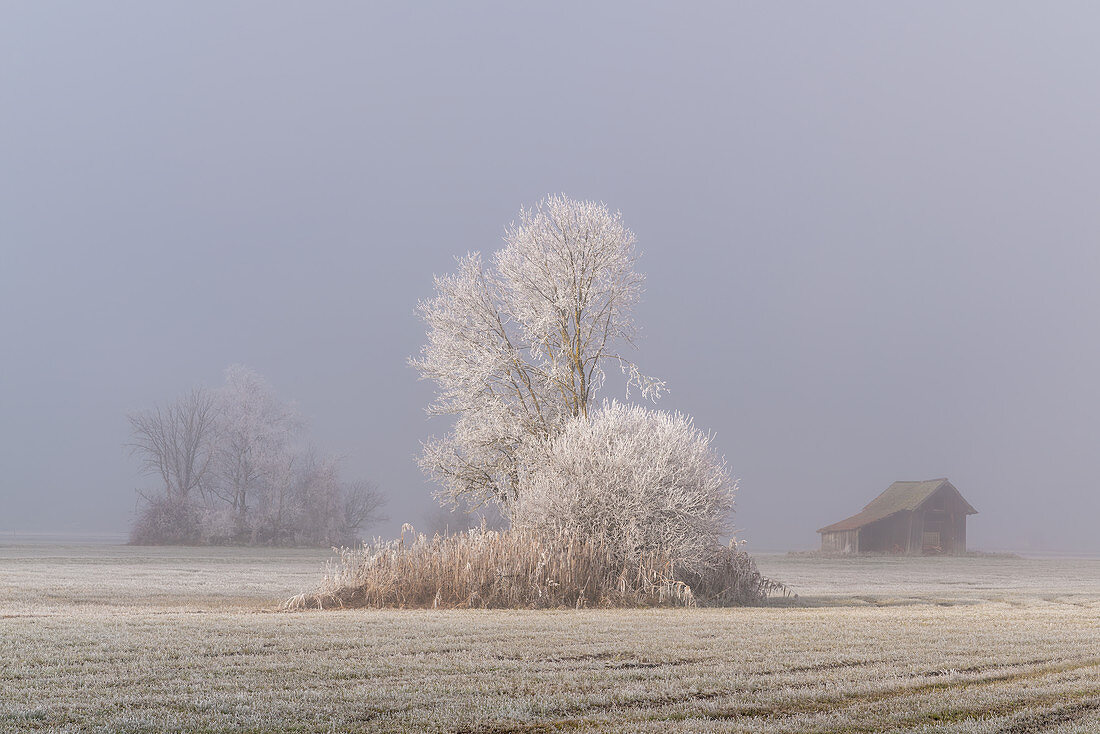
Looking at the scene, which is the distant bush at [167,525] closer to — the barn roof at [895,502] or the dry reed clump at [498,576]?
the barn roof at [895,502]

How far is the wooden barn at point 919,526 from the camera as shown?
198ft

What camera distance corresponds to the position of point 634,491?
756 inches

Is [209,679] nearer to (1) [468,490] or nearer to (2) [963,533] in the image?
(1) [468,490]

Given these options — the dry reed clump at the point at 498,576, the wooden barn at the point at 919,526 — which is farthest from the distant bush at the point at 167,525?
the dry reed clump at the point at 498,576

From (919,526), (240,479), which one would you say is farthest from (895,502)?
(240,479)

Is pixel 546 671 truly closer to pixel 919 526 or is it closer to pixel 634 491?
pixel 634 491

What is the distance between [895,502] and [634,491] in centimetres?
4966

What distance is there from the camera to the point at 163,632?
39.9 ft

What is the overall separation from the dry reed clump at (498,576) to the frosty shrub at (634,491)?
0.36 meters

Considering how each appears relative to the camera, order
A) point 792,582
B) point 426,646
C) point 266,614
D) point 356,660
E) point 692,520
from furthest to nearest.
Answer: point 792,582
point 692,520
point 266,614
point 426,646
point 356,660

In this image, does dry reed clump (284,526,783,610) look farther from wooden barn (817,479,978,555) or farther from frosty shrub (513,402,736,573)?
wooden barn (817,479,978,555)

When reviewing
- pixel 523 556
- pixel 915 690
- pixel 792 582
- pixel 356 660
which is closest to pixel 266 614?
pixel 523 556

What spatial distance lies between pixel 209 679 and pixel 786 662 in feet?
19.2

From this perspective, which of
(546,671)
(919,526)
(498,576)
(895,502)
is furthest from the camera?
(895,502)
